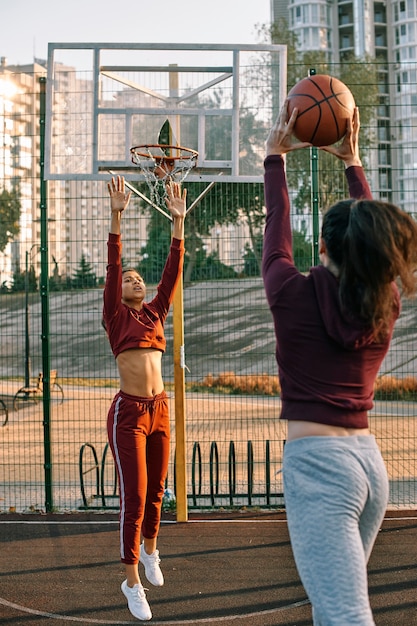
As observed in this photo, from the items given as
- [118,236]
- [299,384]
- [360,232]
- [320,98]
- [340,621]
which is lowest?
[340,621]

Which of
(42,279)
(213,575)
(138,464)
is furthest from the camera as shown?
(42,279)

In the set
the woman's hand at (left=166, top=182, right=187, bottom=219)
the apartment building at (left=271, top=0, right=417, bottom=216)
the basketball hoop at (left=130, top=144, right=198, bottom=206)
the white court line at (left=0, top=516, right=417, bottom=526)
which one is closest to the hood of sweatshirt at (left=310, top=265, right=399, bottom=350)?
the woman's hand at (left=166, top=182, right=187, bottom=219)

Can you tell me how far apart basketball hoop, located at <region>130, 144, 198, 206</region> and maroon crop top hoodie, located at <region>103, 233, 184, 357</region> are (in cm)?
116

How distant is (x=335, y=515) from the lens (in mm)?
2268

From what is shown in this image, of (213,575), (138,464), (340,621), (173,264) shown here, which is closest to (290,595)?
(213,575)

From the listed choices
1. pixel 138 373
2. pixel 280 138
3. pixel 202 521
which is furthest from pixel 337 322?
pixel 202 521

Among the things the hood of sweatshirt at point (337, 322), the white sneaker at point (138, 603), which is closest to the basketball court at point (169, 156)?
the white sneaker at point (138, 603)

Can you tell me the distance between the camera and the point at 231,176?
6.58 metres

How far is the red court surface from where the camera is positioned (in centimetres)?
489

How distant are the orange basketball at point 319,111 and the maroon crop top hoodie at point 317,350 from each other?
37.3 inches

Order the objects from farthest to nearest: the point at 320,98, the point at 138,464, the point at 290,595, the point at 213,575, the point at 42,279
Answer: the point at 42,279 < the point at 213,575 < the point at 290,595 < the point at 138,464 < the point at 320,98

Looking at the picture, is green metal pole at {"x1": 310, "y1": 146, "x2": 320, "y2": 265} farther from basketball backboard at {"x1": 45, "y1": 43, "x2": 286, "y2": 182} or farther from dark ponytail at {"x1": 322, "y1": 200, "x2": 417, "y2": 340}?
dark ponytail at {"x1": 322, "y1": 200, "x2": 417, "y2": 340}

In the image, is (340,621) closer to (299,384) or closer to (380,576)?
(299,384)

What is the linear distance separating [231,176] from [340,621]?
4739 mm
